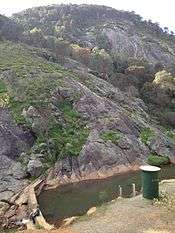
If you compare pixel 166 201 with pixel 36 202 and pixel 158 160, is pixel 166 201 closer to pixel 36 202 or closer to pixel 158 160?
pixel 36 202

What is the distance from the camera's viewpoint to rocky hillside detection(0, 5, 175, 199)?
5028cm

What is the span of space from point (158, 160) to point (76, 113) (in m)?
12.0

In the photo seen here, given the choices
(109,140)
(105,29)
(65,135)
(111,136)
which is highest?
(105,29)

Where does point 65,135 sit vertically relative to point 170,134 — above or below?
above

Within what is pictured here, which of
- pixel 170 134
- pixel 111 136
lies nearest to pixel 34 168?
pixel 111 136

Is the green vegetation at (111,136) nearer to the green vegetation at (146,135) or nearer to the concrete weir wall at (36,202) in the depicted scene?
the green vegetation at (146,135)

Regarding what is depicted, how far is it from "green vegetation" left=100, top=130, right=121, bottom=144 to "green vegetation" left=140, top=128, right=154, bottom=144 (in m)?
3.59

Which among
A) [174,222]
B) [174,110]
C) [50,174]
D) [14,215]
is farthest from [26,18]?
[174,222]

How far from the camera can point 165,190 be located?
105 ft

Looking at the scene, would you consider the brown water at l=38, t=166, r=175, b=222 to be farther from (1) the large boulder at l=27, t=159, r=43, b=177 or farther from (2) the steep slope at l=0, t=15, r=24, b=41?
(2) the steep slope at l=0, t=15, r=24, b=41

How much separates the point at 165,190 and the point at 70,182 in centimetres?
1673

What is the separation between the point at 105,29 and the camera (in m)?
150

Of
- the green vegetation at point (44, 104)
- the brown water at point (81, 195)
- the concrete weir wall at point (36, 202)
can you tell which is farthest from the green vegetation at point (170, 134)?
the concrete weir wall at point (36, 202)

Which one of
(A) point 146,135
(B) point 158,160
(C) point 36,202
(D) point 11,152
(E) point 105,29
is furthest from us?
(E) point 105,29
